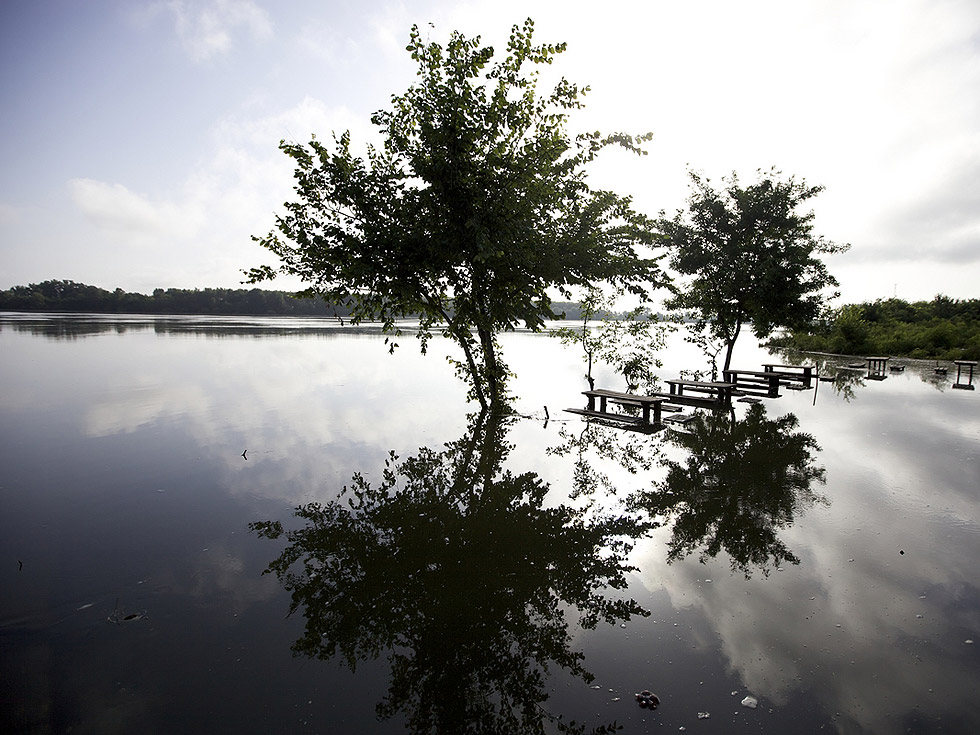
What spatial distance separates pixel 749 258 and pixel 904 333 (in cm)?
2668

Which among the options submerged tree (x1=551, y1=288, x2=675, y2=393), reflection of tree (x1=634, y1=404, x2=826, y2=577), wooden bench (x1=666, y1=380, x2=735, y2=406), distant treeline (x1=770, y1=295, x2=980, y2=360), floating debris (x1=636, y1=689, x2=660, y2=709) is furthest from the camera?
distant treeline (x1=770, y1=295, x2=980, y2=360)

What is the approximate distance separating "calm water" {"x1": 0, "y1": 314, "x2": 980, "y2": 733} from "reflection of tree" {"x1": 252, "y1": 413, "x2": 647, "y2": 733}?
3cm

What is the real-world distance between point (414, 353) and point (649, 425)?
25.4 metres

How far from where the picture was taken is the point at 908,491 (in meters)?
8.75

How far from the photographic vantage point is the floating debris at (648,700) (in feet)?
12.5

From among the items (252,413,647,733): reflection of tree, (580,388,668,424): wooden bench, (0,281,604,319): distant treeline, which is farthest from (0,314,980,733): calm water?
(0,281,604,319): distant treeline

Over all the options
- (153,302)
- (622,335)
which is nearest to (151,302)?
(153,302)

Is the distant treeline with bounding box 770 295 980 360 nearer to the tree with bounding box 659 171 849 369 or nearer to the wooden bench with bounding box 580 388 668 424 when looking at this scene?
the tree with bounding box 659 171 849 369

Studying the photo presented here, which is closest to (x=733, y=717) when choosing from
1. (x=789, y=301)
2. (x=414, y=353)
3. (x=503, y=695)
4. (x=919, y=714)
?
(x=919, y=714)

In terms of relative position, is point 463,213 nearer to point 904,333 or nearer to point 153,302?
point 904,333

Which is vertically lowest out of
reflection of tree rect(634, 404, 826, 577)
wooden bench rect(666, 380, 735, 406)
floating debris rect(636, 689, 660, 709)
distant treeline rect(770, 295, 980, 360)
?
reflection of tree rect(634, 404, 826, 577)

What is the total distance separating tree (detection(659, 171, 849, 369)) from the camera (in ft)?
70.8

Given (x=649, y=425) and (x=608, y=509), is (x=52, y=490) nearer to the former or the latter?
A: (x=608, y=509)

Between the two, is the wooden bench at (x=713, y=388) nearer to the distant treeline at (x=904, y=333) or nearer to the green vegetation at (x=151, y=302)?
the distant treeline at (x=904, y=333)
